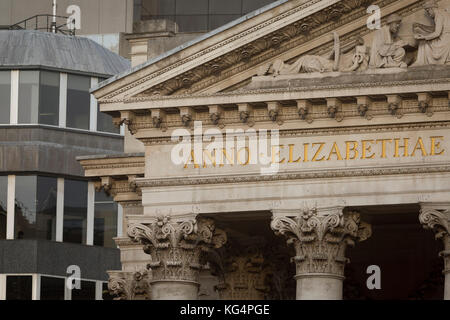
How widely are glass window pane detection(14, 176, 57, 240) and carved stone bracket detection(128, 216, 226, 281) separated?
78.7ft

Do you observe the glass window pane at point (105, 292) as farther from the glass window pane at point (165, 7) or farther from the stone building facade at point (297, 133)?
the stone building facade at point (297, 133)

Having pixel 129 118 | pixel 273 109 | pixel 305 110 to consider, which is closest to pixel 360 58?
pixel 305 110

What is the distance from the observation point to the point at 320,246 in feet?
208

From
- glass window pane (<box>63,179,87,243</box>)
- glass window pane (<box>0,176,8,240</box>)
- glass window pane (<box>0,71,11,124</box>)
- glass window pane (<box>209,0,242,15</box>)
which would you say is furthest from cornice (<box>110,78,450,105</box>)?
glass window pane (<box>209,0,242,15</box>)

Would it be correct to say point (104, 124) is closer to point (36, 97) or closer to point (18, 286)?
point (36, 97)

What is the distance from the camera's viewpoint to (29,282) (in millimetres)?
88125

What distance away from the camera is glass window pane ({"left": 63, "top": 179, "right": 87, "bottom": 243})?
8988 cm

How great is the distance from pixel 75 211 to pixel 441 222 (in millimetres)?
30492

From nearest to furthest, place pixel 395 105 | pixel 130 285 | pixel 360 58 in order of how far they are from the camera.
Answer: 1. pixel 395 105
2. pixel 360 58
3. pixel 130 285

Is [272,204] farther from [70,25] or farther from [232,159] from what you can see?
[70,25]

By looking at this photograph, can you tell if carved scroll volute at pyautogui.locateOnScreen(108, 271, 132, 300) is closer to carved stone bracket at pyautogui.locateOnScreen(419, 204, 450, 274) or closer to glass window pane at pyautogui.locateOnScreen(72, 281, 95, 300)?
carved stone bracket at pyautogui.locateOnScreen(419, 204, 450, 274)
